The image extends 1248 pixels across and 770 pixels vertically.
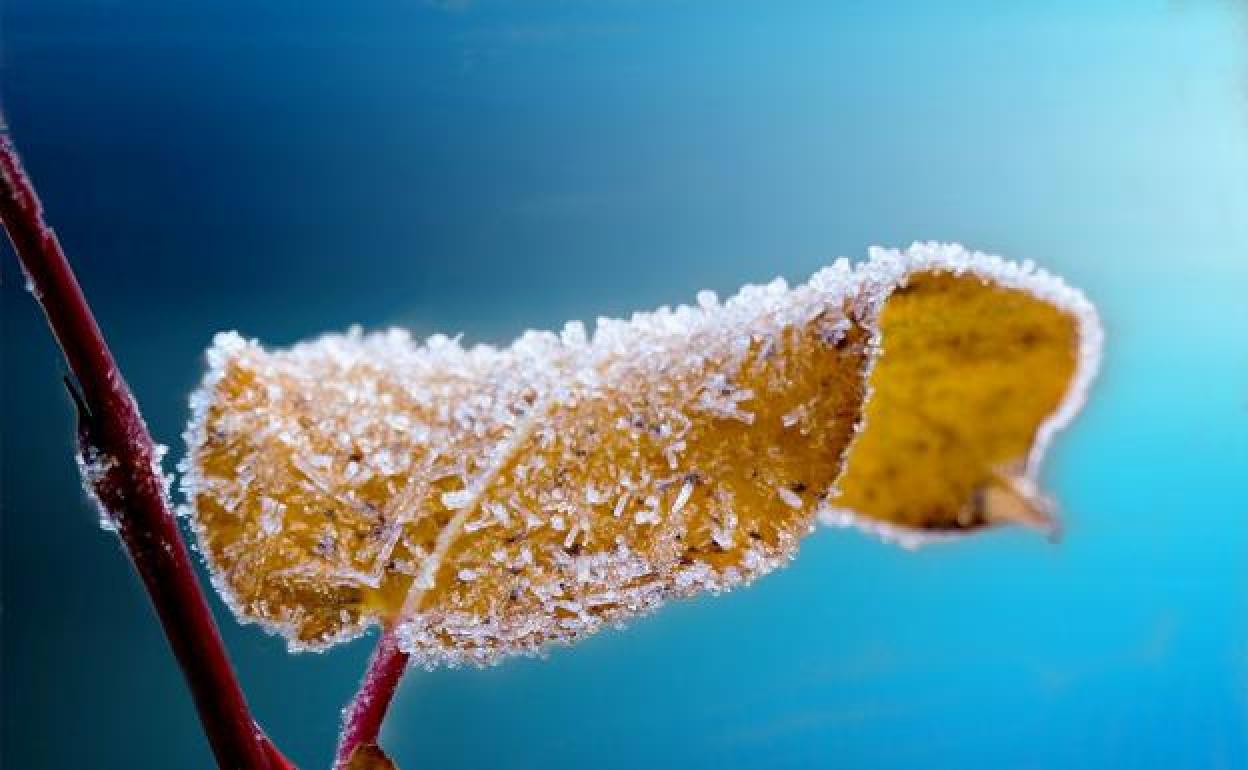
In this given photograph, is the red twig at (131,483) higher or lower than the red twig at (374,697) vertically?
higher

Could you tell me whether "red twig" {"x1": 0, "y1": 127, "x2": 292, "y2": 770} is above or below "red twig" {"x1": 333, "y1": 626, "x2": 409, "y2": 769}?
above

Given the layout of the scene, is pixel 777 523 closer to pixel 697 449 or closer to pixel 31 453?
pixel 697 449

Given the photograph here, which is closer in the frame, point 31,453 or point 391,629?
point 391,629

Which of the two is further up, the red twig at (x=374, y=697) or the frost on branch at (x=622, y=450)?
the frost on branch at (x=622, y=450)

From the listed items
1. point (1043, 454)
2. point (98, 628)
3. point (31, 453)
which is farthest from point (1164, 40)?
point (98, 628)
